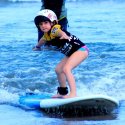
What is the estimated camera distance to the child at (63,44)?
312 inches

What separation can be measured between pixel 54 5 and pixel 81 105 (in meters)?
5.72

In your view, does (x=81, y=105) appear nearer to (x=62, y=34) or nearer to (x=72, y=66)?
(x=72, y=66)

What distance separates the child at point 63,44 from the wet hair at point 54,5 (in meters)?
4.97

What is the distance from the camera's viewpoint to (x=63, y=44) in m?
8.05

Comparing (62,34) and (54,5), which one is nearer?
(62,34)

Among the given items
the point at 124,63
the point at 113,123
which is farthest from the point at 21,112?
the point at 124,63

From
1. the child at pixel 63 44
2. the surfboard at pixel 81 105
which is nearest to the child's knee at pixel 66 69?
the child at pixel 63 44

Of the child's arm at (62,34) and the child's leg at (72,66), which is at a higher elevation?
the child's arm at (62,34)

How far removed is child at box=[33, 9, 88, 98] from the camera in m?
7.92

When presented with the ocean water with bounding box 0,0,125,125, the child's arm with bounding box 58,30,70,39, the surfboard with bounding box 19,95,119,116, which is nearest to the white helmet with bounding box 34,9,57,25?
the child's arm with bounding box 58,30,70,39

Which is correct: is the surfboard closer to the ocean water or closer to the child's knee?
the ocean water

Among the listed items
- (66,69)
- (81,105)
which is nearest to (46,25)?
(66,69)

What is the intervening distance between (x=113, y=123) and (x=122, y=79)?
2975mm

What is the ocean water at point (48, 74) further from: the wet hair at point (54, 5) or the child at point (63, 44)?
the wet hair at point (54, 5)
